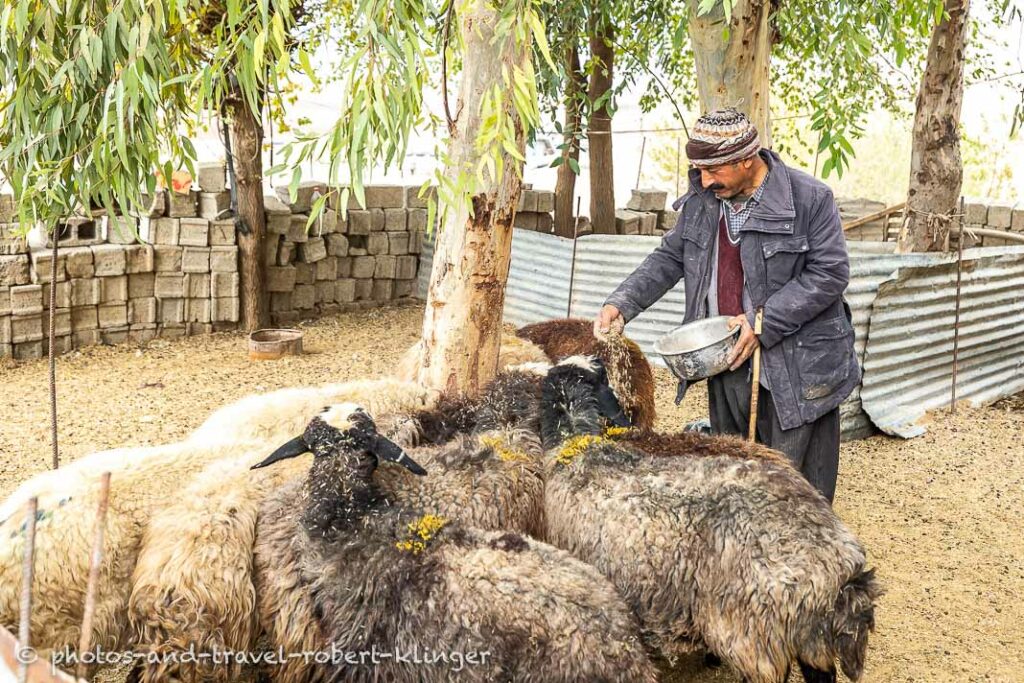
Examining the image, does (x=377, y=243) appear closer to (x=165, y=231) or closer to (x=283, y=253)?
(x=283, y=253)

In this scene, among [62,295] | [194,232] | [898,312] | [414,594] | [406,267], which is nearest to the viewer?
[414,594]

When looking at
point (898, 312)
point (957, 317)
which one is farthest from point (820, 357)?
point (957, 317)

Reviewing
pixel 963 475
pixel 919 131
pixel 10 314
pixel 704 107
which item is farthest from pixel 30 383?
pixel 919 131

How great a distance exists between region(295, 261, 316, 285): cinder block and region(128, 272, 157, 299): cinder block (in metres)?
1.59

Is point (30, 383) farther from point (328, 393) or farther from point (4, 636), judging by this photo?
point (4, 636)

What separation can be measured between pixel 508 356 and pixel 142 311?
500 cm

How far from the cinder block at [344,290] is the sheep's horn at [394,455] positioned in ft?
25.0

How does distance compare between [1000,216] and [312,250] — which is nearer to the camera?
[312,250]

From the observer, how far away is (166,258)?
942 centimetres

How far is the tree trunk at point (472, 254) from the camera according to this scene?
4.50 meters

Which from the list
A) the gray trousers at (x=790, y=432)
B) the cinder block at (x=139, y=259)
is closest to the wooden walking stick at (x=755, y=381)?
the gray trousers at (x=790, y=432)

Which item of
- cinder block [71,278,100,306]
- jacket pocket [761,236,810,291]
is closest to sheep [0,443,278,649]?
jacket pocket [761,236,810,291]

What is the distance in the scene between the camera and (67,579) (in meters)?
3.28

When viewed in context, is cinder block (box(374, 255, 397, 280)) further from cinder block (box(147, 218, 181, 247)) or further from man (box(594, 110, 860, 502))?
man (box(594, 110, 860, 502))
